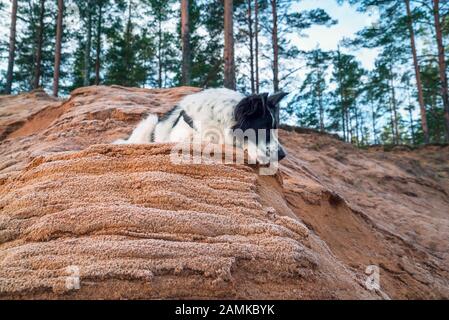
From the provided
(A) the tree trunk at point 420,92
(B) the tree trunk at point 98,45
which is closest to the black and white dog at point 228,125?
(A) the tree trunk at point 420,92

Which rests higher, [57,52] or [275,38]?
[275,38]

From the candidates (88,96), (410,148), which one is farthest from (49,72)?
(410,148)

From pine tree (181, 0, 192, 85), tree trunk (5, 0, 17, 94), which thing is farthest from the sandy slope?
tree trunk (5, 0, 17, 94)

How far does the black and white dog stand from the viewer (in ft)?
11.3

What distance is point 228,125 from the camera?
365cm

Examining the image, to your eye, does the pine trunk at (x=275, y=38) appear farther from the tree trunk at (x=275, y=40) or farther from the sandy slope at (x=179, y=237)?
the sandy slope at (x=179, y=237)

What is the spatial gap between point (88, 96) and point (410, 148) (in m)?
10.9

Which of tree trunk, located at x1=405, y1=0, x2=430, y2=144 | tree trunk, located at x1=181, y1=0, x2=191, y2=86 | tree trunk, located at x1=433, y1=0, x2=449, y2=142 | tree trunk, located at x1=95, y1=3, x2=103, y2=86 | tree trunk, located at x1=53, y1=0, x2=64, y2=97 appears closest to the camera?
tree trunk, located at x1=181, y1=0, x2=191, y2=86

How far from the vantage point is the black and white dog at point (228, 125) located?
3455mm

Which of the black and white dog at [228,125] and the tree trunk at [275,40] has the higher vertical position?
the tree trunk at [275,40]

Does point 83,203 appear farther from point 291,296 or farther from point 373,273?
point 373,273

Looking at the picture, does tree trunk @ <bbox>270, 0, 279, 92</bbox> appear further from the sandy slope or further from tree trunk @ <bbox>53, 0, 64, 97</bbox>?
the sandy slope

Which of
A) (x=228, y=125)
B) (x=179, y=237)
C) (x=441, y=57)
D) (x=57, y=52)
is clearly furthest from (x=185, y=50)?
(x=441, y=57)

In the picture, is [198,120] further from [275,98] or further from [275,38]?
[275,38]
